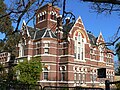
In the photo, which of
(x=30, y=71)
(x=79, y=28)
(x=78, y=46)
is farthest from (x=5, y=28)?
(x=79, y=28)

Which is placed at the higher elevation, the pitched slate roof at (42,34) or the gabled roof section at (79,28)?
the gabled roof section at (79,28)


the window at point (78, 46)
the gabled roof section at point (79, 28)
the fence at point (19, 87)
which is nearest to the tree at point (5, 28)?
the fence at point (19, 87)

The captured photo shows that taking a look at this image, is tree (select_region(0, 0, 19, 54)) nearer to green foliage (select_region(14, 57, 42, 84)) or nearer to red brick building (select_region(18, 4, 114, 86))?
green foliage (select_region(14, 57, 42, 84))

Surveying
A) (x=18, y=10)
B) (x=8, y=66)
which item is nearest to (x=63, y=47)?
(x=8, y=66)

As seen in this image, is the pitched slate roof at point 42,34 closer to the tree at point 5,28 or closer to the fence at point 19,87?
the tree at point 5,28

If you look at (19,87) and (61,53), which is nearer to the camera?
(19,87)

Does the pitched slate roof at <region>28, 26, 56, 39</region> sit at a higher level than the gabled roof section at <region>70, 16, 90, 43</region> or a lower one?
lower

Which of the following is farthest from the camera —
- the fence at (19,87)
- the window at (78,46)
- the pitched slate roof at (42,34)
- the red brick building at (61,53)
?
the window at (78,46)

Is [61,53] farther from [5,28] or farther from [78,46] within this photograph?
[5,28]

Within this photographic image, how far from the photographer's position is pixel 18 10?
31.5ft

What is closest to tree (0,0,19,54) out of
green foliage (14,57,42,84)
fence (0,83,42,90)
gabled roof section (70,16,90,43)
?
fence (0,83,42,90)

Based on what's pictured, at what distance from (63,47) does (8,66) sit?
12328 millimetres

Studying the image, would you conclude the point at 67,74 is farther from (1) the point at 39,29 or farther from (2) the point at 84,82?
(1) the point at 39,29

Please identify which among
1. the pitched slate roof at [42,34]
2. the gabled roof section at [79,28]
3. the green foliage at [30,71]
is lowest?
the green foliage at [30,71]
